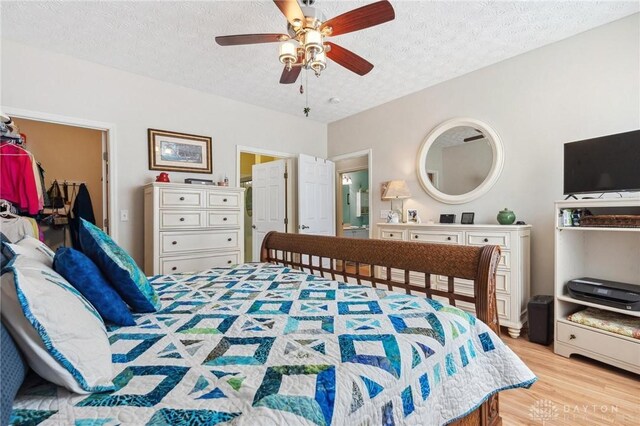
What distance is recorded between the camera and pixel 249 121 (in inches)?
161

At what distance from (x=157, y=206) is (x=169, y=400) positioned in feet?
8.50

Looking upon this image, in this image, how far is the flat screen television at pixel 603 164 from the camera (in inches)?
84.1

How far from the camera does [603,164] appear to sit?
7.45 feet

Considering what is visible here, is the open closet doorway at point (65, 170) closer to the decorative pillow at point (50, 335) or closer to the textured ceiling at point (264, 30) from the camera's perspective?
the textured ceiling at point (264, 30)

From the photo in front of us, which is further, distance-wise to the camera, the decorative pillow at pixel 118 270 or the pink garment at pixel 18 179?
the pink garment at pixel 18 179

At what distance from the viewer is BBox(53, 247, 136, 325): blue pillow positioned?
3.36ft

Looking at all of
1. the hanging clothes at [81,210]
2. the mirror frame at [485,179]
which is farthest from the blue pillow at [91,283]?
the mirror frame at [485,179]

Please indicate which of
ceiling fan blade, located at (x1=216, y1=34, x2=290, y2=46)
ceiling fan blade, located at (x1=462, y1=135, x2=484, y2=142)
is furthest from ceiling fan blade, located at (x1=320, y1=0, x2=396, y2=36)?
ceiling fan blade, located at (x1=462, y1=135, x2=484, y2=142)

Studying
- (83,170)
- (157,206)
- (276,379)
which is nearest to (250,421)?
(276,379)

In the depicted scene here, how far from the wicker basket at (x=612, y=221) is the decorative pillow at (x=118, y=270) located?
3.01 m

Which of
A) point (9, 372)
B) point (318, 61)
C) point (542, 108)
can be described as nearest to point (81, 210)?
point (318, 61)

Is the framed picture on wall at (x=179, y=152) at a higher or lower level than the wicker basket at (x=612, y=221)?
higher

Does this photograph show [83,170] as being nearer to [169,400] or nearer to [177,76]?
[177,76]

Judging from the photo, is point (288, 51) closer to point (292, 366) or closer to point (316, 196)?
point (292, 366)
